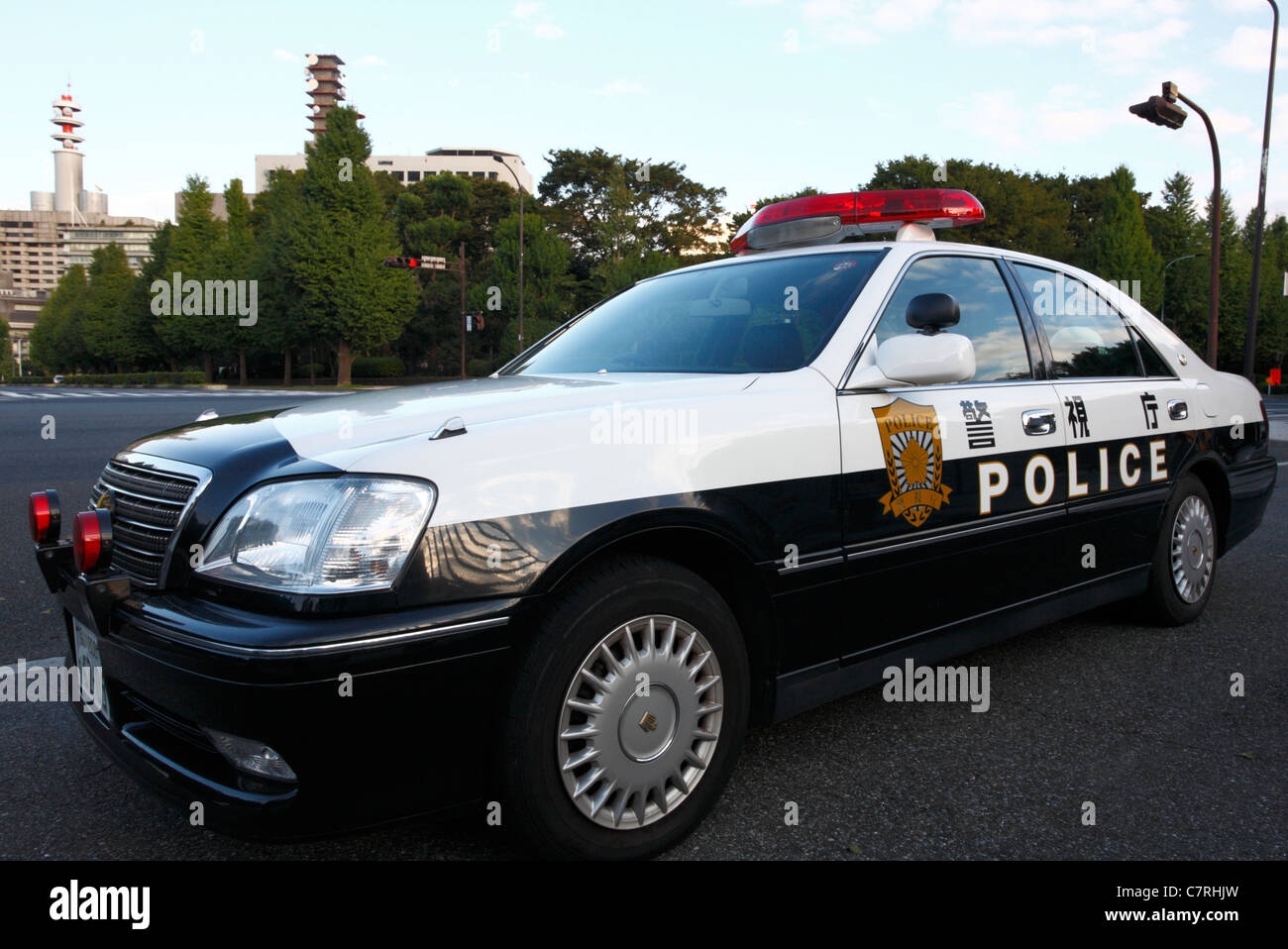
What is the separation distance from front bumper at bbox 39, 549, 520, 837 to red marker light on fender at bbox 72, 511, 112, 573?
0.26m

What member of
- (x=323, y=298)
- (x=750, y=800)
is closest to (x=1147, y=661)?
(x=750, y=800)

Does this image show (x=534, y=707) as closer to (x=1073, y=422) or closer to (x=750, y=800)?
(x=750, y=800)

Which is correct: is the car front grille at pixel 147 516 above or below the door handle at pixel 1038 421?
below

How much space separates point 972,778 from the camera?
2596 millimetres

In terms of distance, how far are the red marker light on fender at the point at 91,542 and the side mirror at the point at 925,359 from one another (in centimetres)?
203

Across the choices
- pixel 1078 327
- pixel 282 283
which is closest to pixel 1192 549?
pixel 1078 327

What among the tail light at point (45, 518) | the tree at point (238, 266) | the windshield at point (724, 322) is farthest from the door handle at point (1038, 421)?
the tree at point (238, 266)

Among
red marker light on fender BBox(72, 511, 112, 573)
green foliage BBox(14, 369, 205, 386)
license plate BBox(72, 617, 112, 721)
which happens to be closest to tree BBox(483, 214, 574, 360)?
green foliage BBox(14, 369, 205, 386)

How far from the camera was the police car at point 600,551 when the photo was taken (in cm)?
177

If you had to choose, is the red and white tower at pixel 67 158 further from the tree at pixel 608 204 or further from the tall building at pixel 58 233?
the tree at pixel 608 204

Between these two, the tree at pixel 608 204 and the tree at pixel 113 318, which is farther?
the tree at pixel 113 318

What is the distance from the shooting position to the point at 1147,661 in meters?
3.65

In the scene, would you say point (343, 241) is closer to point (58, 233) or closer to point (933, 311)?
point (933, 311)

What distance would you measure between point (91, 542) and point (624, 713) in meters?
1.29
